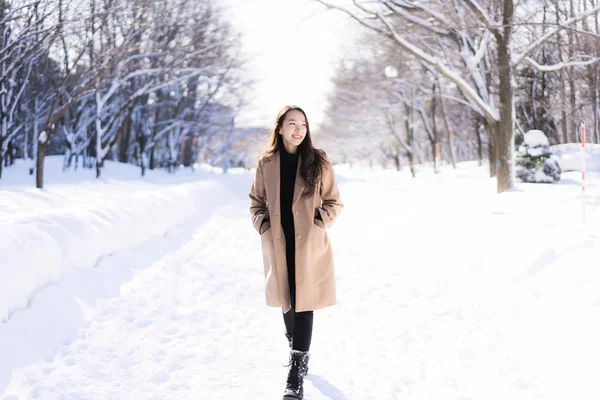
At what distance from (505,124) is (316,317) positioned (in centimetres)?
1034

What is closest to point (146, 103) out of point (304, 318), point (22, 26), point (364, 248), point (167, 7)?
Answer: point (167, 7)

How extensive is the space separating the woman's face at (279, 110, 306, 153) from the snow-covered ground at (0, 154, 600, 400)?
62.7 inches

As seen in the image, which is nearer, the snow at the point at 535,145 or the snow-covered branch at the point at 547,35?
the snow-covered branch at the point at 547,35

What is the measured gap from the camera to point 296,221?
321 cm

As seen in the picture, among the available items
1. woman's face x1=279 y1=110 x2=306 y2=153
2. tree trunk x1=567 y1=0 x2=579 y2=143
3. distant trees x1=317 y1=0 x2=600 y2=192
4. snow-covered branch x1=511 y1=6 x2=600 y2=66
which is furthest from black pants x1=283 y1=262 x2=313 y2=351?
tree trunk x1=567 y1=0 x2=579 y2=143

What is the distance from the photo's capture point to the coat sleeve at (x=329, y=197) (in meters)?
3.25

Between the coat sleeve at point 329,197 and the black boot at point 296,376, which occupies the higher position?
the coat sleeve at point 329,197

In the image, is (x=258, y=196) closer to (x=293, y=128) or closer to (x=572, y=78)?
(x=293, y=128)

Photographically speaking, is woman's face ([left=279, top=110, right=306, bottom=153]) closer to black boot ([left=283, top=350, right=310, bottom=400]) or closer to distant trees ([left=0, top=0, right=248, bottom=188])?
black boot ([left=283, top=350, right=310, bottom=400])

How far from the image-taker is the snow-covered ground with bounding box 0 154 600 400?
10.8ft

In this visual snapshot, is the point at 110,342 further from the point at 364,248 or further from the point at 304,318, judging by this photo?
the point at 364,248

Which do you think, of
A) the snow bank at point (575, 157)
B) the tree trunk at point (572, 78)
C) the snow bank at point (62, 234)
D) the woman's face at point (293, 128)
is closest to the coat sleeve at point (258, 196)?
the woman's face at point (293, 128)

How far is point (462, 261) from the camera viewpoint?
6484 mm

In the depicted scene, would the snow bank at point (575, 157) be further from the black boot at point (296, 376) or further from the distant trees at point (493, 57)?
the black boot at point (296, 376)
